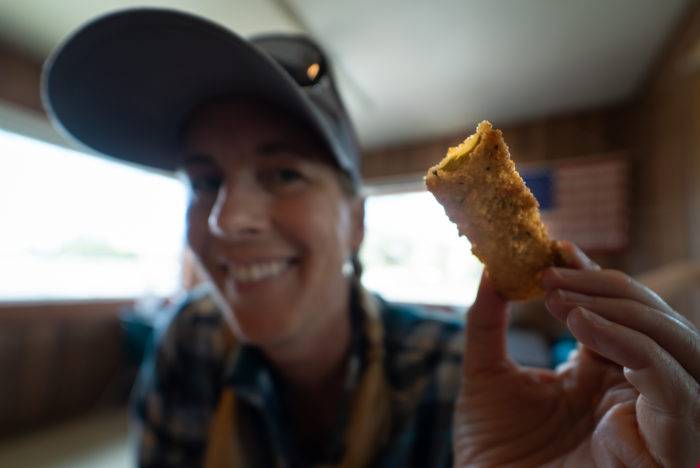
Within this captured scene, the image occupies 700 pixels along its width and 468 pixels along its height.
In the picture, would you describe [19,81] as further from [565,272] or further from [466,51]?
[565,272]

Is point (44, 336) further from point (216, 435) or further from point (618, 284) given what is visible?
point (618, 284)

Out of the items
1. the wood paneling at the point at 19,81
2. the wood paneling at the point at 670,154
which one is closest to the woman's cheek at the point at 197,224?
the wood paneling at the point at 19,81

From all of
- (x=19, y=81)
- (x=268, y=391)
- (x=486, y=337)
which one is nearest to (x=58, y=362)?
(x=19, y=81)

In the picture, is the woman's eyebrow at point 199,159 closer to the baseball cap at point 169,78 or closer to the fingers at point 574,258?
the baseball cap at point 169,78

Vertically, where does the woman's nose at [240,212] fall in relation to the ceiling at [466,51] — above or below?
below

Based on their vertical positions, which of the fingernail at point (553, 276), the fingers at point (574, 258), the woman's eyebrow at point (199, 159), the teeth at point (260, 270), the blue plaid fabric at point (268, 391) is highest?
the woman's eyebrow at point (199, 159)

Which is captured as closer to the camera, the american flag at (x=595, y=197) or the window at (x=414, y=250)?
the window at (x=414, y=250)

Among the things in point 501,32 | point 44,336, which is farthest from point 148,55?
point 44,336

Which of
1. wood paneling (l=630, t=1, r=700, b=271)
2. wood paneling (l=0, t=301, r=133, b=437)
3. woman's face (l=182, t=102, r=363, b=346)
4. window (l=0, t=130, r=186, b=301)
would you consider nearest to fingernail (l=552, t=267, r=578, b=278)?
woman's face (l=182, t=102, r=363, b=346)
